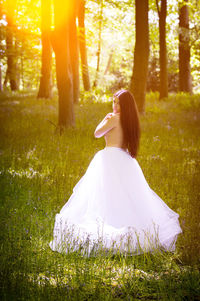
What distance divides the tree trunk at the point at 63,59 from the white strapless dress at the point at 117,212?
6.21 metres

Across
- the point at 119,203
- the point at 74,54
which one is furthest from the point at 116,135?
the point at 74,54

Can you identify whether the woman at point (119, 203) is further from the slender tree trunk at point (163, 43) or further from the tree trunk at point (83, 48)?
the tree trunk at point (83, 48)

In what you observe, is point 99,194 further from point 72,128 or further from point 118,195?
point 72,128

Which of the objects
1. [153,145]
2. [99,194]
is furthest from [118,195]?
[153,145]

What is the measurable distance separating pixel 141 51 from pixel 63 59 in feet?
16.1

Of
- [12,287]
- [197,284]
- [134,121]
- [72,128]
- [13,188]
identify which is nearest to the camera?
[12,287]

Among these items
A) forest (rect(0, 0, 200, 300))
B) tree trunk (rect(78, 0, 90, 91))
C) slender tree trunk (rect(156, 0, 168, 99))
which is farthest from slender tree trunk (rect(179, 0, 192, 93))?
tree trunk (rect(78, 0, 90, 91))

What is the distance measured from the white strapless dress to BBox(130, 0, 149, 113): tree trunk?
33.3 ft

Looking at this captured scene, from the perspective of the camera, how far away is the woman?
4.54 m

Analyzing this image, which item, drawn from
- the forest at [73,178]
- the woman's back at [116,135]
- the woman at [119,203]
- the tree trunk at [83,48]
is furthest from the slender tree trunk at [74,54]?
the woman at [119,203]

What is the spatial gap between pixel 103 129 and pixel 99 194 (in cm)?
90

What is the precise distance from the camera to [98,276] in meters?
3.63

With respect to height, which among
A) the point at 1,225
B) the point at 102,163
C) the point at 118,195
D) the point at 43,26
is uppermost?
the point at 43,26

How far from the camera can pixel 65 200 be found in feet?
19.8
